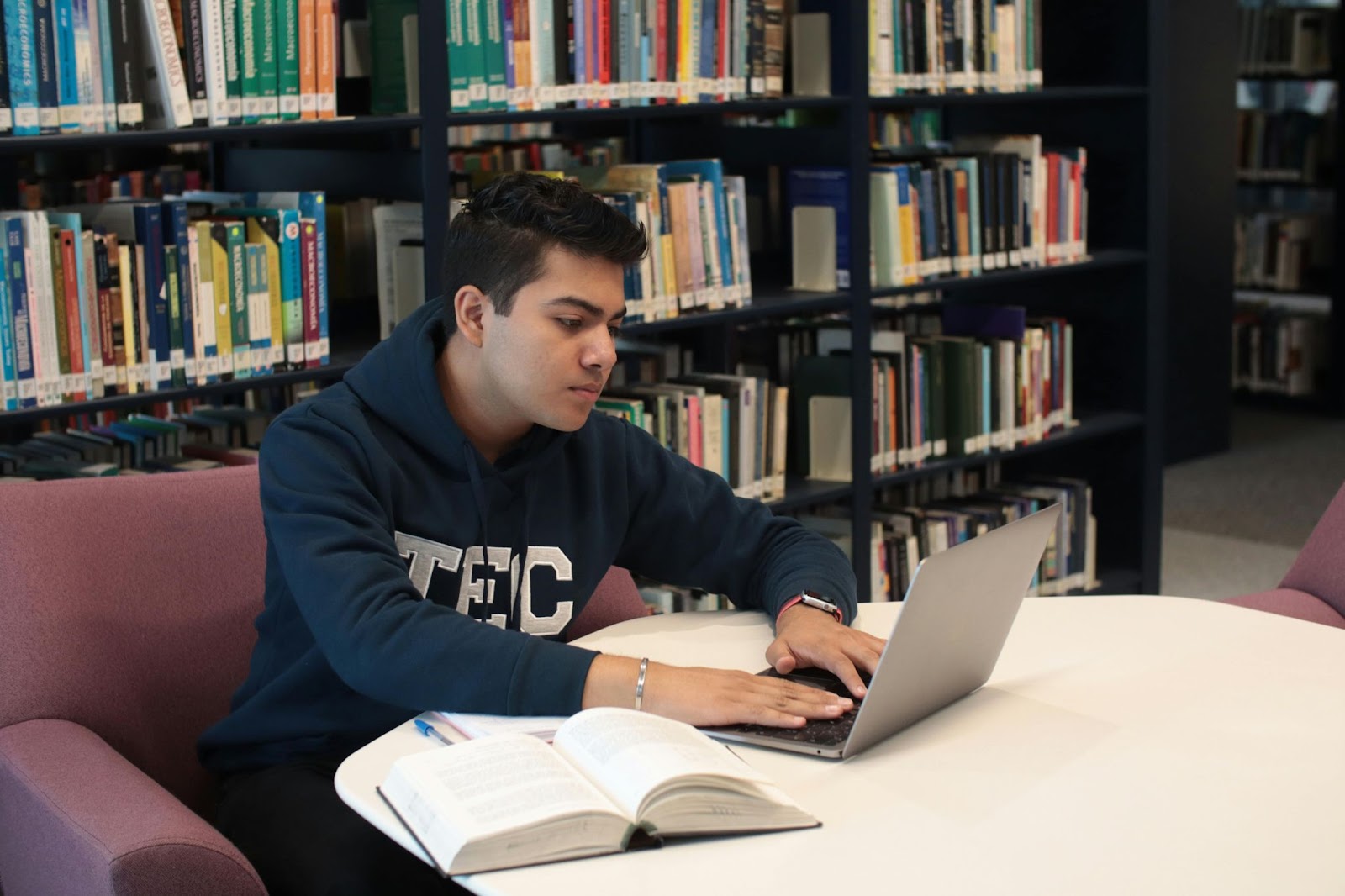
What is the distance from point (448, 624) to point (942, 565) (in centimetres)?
49

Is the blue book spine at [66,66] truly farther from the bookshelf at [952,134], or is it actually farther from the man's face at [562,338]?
the man's face at [562,338]

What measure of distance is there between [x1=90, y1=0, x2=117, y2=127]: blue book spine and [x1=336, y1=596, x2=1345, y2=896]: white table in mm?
1191

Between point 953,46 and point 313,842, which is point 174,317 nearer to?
point 313,842

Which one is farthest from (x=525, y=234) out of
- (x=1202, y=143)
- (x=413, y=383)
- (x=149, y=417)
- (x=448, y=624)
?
(x=1202, y=143)

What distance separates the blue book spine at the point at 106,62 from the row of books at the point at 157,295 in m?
0.15

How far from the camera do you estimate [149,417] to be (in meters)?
2.95

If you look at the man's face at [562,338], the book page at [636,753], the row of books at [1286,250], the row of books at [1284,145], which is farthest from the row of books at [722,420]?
the row of books at [1286,250]

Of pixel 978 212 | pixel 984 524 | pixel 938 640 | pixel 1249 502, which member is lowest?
pixel 1249 502

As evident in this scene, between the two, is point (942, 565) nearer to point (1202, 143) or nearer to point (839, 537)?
point (839, 537)

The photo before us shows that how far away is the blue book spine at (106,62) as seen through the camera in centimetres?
238

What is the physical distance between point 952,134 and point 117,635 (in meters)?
3.10

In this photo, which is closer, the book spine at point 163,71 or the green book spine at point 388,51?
the book spine at point 163,71

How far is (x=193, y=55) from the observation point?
8.07 ft

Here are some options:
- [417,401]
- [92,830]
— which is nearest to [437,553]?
[417,401]
